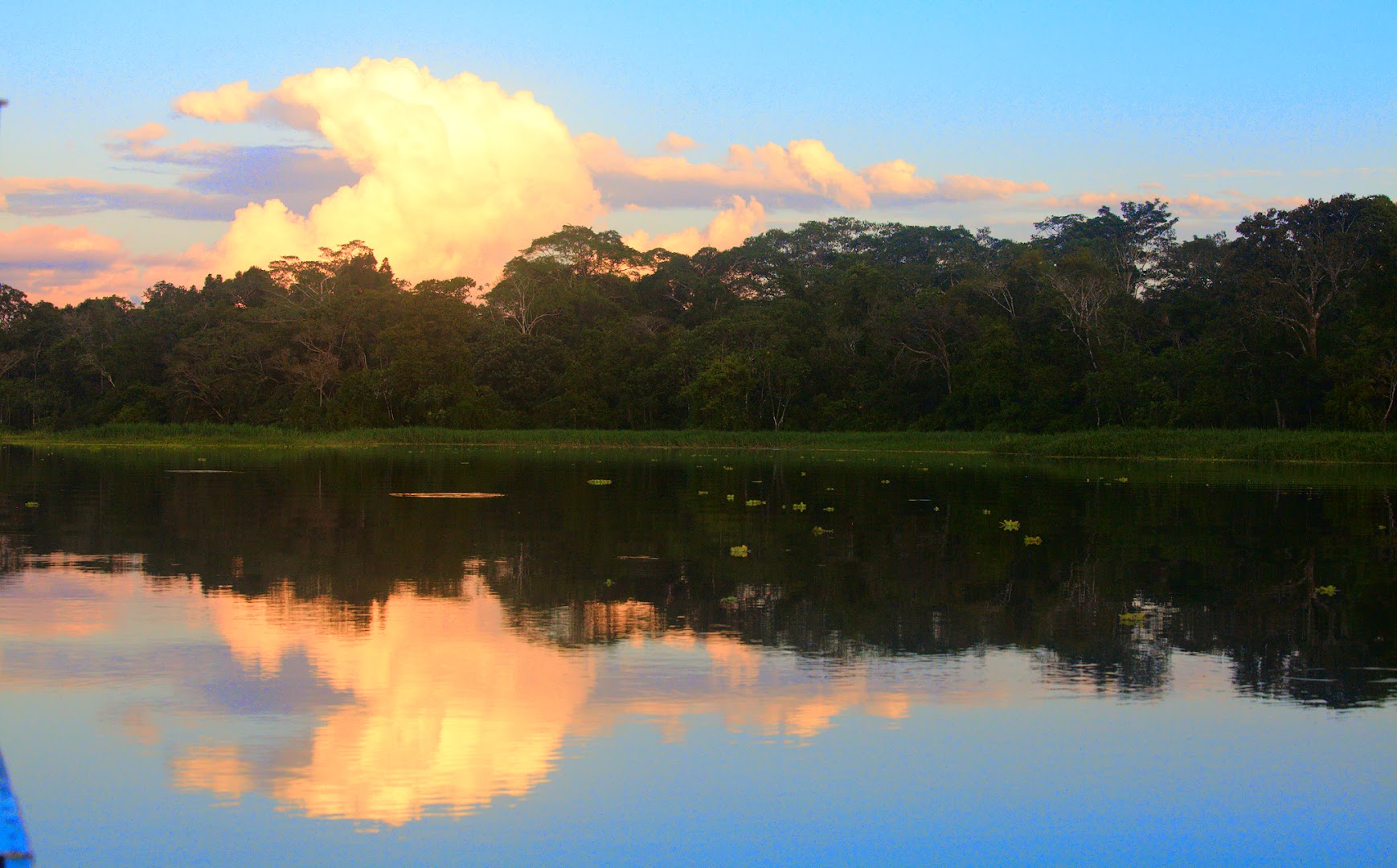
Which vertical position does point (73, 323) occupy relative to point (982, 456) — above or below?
above

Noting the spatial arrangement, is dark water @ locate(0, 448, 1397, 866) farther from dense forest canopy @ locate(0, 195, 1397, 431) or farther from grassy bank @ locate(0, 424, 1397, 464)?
dense forest canopy @ locate(0, 195, 1397, 431)

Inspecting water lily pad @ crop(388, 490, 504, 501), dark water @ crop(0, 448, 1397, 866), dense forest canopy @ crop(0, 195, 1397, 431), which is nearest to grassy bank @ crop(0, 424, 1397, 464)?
dense forest canopy @ crop(0, 195, 1397, 431)

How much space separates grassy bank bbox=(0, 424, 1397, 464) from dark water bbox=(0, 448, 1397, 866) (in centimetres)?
3277

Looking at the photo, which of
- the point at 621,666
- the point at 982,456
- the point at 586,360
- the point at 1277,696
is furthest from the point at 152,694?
the point at 586,360

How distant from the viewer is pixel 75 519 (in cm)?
1938

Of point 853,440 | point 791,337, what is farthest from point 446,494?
point 791,337

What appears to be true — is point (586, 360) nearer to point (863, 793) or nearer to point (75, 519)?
point (75, 519)

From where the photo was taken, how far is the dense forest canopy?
5509 centimetres

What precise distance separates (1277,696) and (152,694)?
754 cm

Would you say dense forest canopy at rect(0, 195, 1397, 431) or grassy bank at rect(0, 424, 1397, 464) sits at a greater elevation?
dense forest canopy at rect(0, 195, 1397, 431)

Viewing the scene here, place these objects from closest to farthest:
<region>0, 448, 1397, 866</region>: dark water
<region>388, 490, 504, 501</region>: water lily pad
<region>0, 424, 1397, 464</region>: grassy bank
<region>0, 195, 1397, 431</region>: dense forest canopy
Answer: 1. <region>0, 448, 1397, 866</region>: dark water
2. <region>388, 490, 504, 501</region>: water lily pad
3. <region>0, 424, 1397, 464</region>: grassy bank
4. <region>0, 195, 1397, 431</region>: dense forest canopy

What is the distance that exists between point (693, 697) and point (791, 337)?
67675mm

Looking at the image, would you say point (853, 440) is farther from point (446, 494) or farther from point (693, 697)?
point (693, 697)

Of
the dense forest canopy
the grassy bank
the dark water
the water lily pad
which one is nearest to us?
the dark water
